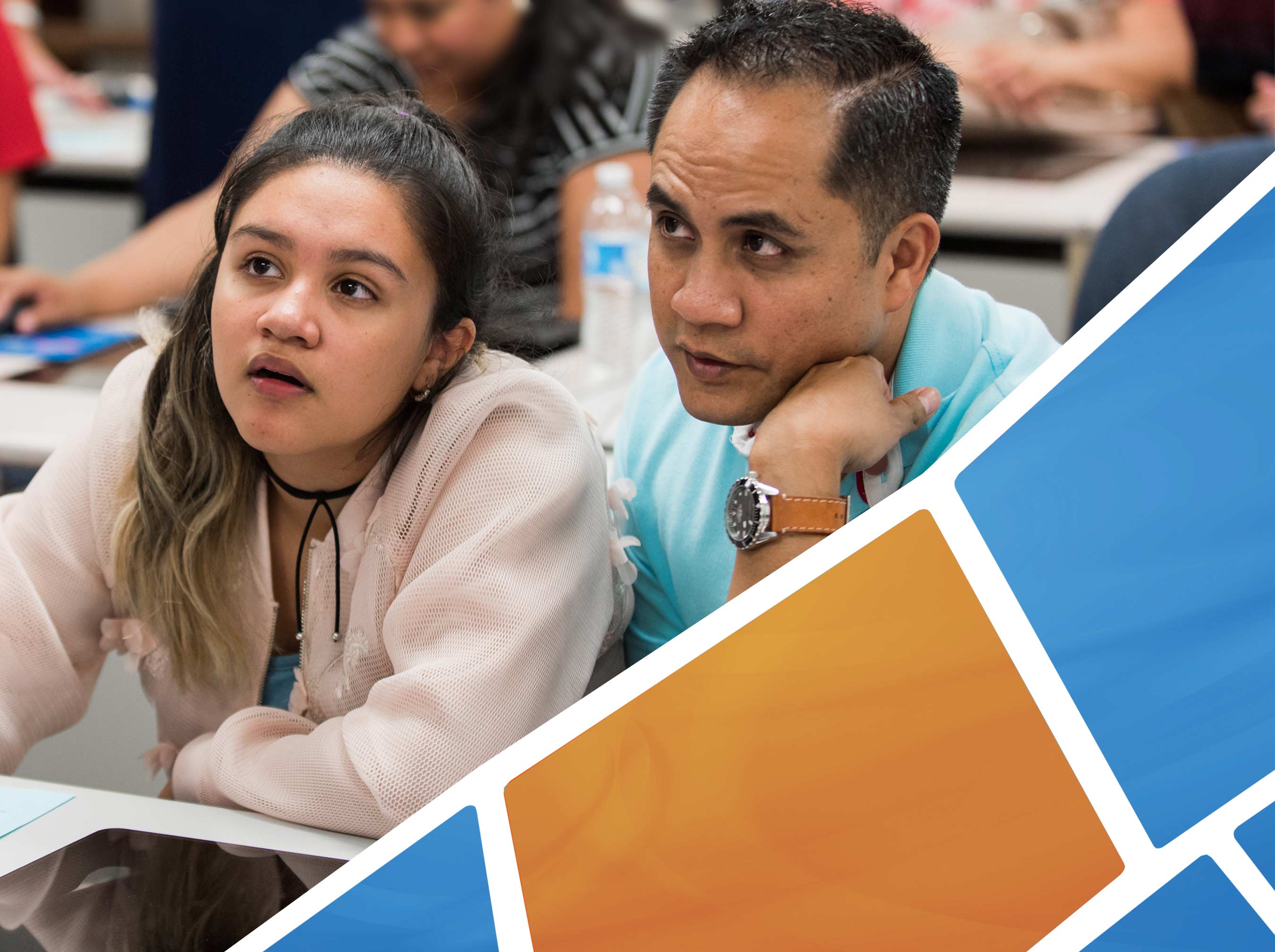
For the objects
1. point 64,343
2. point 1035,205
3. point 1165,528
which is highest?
point 1165,528

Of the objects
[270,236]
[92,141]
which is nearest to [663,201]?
[270,236]

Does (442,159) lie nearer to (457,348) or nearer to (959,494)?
(457,348)

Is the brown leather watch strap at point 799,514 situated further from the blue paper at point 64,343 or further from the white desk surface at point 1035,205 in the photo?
the white desk surface at point 1035,205

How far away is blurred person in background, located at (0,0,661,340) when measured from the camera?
2.27m

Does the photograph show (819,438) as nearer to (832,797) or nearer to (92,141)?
(832,797)

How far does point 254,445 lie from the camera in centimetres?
106

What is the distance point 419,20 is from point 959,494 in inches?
73.4

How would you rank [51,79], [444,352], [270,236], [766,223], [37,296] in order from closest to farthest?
[766,223], [270,236], [444,352], [37,296], [51,79]

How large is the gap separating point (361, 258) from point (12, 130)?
1883 millimetres

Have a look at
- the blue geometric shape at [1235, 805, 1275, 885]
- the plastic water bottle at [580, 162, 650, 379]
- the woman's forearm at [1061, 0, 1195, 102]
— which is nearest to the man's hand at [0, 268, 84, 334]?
the plastic water bottle at [580, 162, 650, 379]

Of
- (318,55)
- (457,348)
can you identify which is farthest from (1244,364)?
(318,55)

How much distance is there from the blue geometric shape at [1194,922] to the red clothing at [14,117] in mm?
2561

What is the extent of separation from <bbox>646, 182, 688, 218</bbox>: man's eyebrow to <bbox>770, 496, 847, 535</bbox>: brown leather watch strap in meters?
0.21

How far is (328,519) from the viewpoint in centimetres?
117
